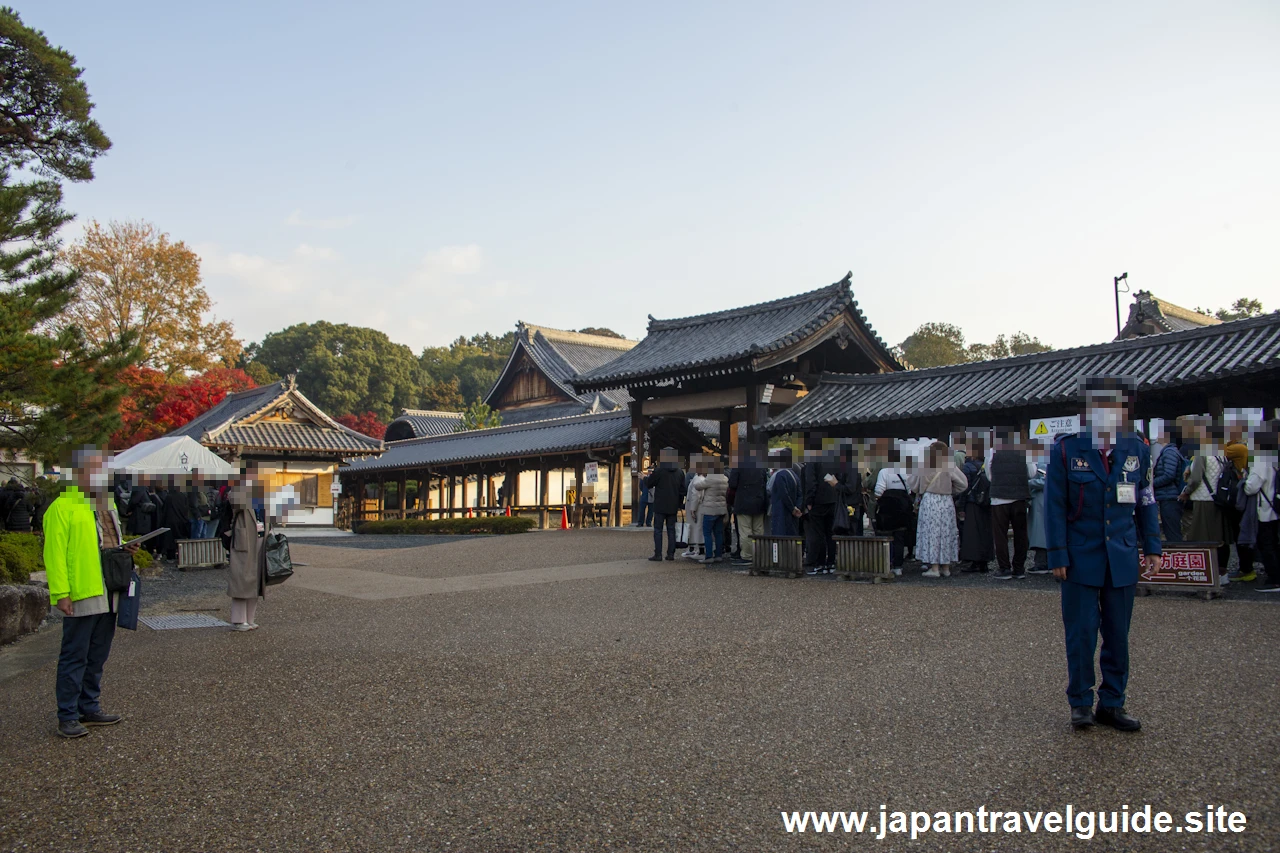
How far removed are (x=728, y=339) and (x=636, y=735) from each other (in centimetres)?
1828

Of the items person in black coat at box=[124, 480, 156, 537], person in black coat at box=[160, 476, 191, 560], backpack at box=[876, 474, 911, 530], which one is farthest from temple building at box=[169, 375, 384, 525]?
backpack at box=[876, 474, 911, 530]

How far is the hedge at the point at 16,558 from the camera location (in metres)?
9.83

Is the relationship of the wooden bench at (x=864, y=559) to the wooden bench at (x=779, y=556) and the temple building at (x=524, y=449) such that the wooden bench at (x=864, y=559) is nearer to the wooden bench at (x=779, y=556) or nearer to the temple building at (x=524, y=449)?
the wooden bench at (x=779, y=556)

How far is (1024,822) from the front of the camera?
3.37 metres

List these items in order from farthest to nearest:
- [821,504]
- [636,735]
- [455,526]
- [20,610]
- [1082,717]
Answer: [455,526] < [821,504] < [20,610] < [636,735] < [1082,717]

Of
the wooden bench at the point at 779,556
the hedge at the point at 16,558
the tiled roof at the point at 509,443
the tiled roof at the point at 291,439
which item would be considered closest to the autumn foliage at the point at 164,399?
the tiled roof at the point at 291,439

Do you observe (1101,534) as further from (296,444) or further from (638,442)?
(296,444)

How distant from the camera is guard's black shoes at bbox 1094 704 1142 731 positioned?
4.29 metres

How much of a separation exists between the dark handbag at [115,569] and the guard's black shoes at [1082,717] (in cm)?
541

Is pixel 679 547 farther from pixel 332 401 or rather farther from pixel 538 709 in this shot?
pixel 332 401

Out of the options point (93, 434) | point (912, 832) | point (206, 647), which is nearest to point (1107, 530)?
point (912, 832)

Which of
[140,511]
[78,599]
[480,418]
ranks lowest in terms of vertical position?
[78,599]

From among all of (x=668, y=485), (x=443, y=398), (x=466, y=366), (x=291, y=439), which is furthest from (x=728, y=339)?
(x=466, y=366)

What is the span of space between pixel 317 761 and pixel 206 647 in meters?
3.77
